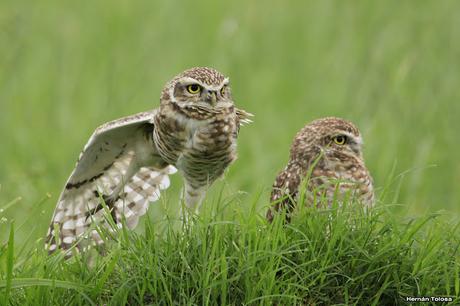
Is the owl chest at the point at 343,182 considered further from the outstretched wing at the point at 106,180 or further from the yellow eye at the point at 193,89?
the outstretched wing at the point at 106,180

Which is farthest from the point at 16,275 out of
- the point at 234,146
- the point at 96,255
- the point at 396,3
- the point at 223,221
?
the point at 396,3

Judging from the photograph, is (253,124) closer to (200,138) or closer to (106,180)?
(106,180)

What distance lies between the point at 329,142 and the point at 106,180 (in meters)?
1.67

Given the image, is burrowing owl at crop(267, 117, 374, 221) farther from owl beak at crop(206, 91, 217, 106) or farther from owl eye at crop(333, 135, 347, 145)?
owl beak at crop(206, 91, 217, 106)

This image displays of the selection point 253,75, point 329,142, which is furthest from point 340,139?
point 253,75

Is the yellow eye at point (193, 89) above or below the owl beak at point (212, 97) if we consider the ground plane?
above

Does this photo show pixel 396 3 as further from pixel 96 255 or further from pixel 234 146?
pixel 96 255

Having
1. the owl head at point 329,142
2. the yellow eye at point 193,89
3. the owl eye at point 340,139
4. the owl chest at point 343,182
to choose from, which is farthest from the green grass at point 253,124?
the yellow eye at point 193,89

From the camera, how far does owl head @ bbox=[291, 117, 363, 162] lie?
6.06m

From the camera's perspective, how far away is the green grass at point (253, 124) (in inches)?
201

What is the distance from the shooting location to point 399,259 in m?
5.18

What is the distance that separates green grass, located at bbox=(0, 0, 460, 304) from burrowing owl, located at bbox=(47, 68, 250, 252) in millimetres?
244

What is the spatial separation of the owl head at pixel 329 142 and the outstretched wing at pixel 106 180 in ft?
3.73

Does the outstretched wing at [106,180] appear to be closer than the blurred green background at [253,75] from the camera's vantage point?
Yes
